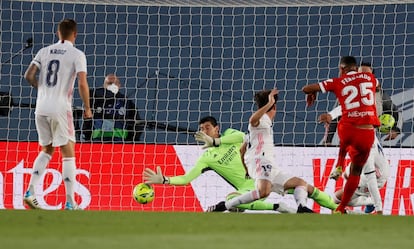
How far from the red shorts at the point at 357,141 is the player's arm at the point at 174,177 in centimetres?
286

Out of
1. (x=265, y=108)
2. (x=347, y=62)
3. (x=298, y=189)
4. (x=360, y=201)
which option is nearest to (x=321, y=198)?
(x=360, y=201)

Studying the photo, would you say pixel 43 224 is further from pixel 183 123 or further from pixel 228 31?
pixel 228 31

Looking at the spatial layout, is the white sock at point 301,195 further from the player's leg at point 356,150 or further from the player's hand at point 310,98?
the player's hand at point 310,98


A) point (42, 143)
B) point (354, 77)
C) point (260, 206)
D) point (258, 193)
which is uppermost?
point (354, 77)

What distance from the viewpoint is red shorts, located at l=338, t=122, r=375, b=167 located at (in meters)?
10.2

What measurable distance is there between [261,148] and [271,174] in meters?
0.29

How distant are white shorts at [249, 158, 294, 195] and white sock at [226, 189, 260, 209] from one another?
0.16 meters

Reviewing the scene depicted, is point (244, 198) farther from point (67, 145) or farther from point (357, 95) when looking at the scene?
point (67, 145)

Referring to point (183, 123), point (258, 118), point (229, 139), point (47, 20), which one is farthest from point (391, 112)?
point (47, 20)

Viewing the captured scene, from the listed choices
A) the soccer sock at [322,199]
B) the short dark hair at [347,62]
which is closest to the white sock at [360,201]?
the soccer sock at [322,199]

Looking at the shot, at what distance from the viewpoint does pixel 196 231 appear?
6848 mm

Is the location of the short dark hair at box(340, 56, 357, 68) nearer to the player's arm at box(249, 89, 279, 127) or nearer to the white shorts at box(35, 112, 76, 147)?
the player's arm at box(249, 89, 279, 127)

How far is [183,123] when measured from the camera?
16.5 metres

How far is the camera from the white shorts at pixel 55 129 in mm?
9539
